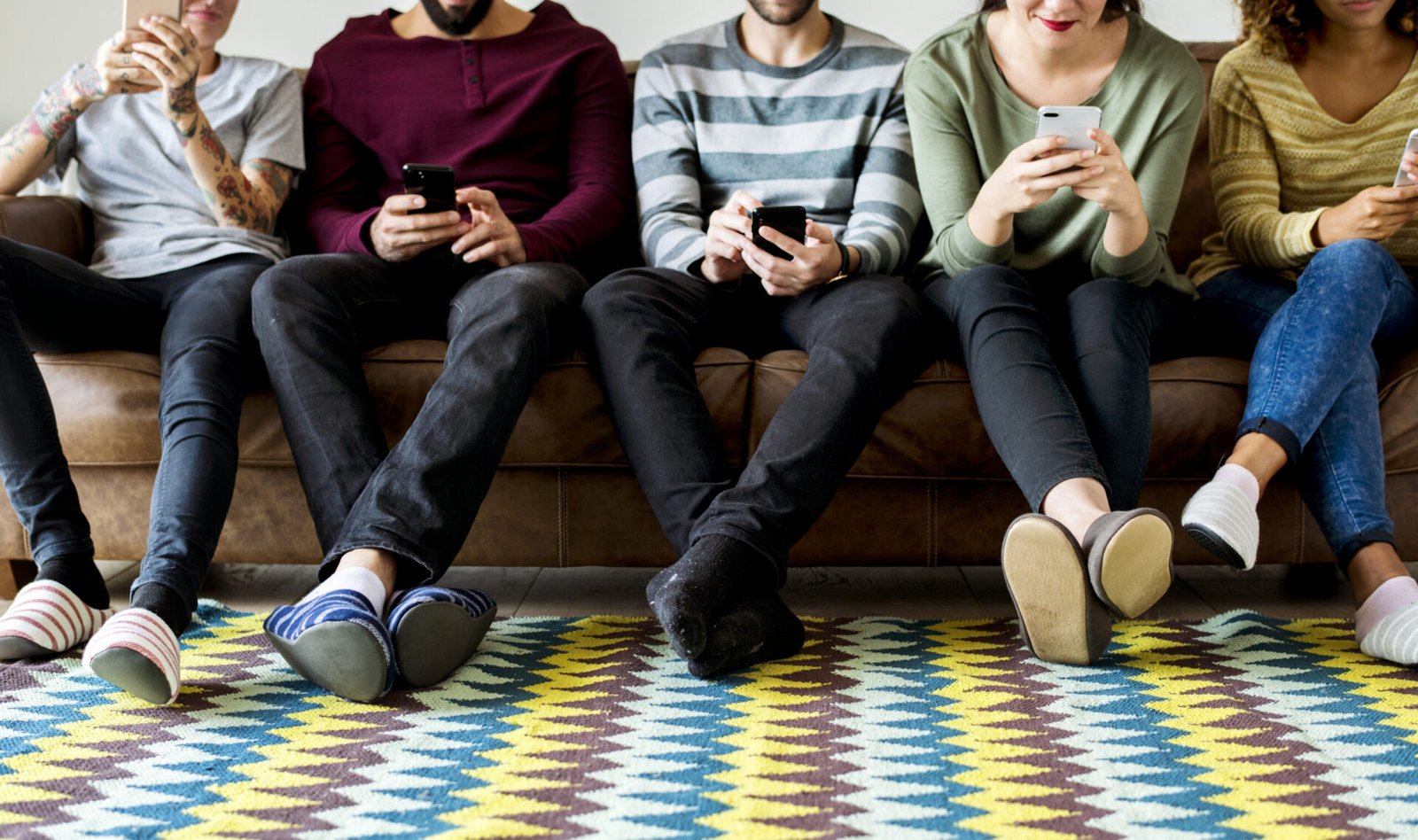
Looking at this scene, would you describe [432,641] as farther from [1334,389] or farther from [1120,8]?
[1120,8]

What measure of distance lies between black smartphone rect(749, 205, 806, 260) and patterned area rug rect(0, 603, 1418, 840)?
514 mm

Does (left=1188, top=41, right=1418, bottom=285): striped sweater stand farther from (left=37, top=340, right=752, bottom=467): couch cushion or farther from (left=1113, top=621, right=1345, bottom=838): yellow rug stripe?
(left=37, top=340, right=752, bottom=467): couch cushion

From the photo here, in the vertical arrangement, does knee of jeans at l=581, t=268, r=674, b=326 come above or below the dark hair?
below

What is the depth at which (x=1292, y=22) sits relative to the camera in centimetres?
181

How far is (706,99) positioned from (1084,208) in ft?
2.03

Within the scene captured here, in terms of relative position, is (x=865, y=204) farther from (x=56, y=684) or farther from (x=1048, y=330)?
(x=56, y=684)

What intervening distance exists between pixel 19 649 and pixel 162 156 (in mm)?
850

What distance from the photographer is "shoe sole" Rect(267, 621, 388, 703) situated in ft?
3.99

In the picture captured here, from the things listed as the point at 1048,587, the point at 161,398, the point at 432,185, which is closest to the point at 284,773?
the point at 161,398

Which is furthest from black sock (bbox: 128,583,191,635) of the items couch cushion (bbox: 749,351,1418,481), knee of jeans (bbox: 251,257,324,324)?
couch cushion (bbox: 749,351,1418,481)

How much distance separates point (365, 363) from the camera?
66.5 inches

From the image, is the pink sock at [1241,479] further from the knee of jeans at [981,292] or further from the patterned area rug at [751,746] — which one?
the knee of jeans at [981,292]

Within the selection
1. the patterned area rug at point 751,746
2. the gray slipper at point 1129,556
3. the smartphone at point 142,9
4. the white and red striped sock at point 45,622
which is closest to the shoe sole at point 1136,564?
the gray slipper at point 1129,556

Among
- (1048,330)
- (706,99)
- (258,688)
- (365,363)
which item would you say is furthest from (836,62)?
(258,688)
